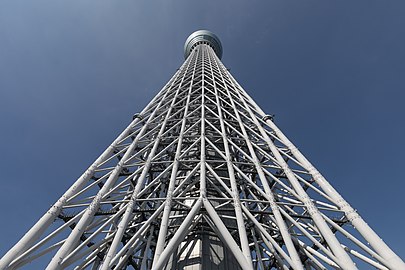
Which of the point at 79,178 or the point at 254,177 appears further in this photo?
the point at 254,177

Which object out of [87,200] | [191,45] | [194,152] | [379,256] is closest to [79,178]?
[87,200]

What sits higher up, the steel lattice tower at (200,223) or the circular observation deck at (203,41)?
the circular observation deck at (203,41)

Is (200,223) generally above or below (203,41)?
below

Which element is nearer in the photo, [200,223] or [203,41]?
[200,223]

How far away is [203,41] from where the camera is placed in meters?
53.2

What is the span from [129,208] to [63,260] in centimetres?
304

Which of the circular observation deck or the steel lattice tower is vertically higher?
the circular observation deck

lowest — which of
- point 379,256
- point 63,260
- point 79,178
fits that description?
point 63,260

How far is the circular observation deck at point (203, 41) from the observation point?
53466mm

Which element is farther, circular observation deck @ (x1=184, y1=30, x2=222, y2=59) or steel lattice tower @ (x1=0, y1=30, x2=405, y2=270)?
circular observation deck @ (x1=184, y1=30, x2=222, y2=59)

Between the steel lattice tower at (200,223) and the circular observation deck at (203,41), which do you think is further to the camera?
the circular observation deck at (203,41)

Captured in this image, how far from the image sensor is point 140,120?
2203cm

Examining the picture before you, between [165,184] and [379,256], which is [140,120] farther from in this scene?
[379,256]

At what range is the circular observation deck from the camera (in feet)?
175
